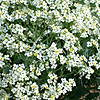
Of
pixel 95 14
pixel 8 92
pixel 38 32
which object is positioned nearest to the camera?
pixel 8 92

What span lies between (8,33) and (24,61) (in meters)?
0.38

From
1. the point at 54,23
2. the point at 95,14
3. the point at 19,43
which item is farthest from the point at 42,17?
the point at 95,14

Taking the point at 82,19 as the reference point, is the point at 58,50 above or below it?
below

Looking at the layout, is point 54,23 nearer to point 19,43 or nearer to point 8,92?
point 19,43

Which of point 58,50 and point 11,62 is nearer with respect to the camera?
point 58,50

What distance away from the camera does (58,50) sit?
2441 mm

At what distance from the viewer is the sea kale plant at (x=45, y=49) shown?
2.37m

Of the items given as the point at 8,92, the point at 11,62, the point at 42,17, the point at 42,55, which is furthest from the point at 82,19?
the point at 8,92

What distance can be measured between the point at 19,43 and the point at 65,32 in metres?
0.43

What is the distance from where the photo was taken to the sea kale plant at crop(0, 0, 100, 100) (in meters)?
2.37

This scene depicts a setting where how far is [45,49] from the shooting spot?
2.54 m

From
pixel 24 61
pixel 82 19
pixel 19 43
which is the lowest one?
pixel 24 61

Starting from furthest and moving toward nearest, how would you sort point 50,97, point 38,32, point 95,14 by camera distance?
point 95,14, point 38,32, point 50,97

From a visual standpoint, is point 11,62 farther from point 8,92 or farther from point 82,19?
point 82,19
